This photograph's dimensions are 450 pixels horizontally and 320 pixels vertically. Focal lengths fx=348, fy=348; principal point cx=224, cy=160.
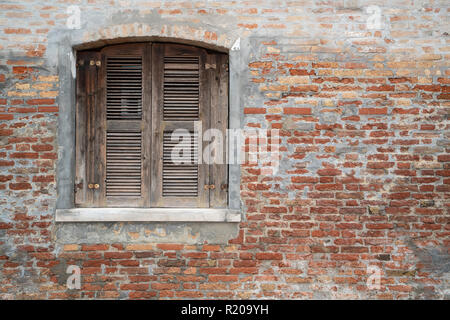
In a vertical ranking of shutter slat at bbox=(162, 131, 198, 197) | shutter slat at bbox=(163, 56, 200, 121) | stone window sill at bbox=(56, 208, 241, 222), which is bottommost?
stone window sill at bbox=(56, 208, 241, 222)

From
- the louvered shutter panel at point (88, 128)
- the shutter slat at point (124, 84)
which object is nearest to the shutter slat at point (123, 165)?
the louvered shutter panel at point (88, 128)

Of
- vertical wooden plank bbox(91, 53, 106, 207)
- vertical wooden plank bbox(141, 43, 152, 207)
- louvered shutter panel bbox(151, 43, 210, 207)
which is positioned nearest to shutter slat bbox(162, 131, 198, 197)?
louvered shutter panel bbox(151, 43, 210, 207)

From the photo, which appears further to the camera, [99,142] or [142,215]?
[99,142]

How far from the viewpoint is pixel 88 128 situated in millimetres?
3623

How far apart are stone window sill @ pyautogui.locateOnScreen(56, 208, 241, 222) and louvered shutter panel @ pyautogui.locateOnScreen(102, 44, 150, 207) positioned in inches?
7.8

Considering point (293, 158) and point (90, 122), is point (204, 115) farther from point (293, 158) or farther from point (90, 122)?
point (90, 122)

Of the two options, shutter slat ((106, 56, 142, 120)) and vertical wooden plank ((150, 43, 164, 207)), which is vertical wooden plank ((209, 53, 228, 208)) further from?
shutter slat ((106, 56, 142, 120))

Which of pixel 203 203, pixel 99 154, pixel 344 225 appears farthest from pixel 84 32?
pixel 344 225

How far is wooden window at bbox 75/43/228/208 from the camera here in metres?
3.63

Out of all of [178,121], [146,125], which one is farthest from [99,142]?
[178,121]

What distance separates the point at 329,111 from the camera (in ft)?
11.4

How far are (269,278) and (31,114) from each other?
113 inches

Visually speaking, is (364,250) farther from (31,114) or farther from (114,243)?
(31,114)

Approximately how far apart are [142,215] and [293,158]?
Result: 63.1 inches
